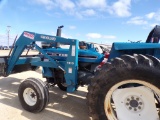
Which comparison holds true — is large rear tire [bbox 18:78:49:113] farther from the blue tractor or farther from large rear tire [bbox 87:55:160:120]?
large rear tire [bbox 87:55:160:120]

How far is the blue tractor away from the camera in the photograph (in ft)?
9.39

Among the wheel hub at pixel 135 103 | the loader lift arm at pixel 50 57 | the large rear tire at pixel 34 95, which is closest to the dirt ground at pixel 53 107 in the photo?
the large rear tire at pixel 34 95

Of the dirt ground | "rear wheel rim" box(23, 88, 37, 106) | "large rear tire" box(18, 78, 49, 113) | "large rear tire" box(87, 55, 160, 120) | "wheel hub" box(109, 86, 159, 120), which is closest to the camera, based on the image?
"large rear tire" box(87, 55, 160, 120)

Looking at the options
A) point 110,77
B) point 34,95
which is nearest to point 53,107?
point 34,95

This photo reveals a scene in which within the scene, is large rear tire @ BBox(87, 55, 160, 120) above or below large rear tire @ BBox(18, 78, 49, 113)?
above

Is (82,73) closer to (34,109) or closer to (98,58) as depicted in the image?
(98,58)

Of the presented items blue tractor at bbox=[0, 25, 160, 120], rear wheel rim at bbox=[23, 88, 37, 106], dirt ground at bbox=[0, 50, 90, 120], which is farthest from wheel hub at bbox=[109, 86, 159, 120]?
rear wheel rim at bbox=[23, 88, 37, 106]

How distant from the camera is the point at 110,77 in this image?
2.97m

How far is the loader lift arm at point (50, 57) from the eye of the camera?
13.8 feet

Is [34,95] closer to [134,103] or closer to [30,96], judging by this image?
[30,96]

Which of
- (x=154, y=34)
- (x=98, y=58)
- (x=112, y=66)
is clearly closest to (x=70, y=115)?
(x=98, y=58)

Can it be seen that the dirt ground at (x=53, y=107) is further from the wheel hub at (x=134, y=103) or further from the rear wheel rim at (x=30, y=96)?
the wheel hub at (x=134, y=103)

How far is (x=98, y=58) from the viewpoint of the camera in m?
4.42

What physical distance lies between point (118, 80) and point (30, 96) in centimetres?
220
